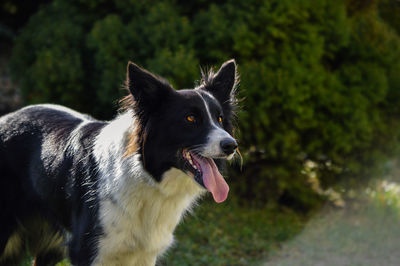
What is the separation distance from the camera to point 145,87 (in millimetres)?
3568

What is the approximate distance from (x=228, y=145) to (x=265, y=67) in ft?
10.4

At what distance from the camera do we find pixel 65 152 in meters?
3.89

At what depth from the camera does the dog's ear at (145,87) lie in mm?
3508

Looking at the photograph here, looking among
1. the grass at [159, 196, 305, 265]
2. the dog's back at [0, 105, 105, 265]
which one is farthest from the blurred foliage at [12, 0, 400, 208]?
the dog's back at [0, 105, 105, 265]

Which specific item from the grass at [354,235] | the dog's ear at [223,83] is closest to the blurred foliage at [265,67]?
the grass at [354,235]

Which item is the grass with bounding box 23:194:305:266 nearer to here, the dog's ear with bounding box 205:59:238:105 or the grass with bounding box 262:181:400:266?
the grass with bounding box 262:181:400:266

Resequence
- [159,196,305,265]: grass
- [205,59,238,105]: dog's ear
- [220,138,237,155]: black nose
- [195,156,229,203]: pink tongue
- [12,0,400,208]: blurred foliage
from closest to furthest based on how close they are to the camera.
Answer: [220,138,237,155]: black nose, [195,156,229,203]: pink tongue, [205,59,238,105]: dog's ear, [159,196,305,265]: grass, [12,0,400,208]: blurred foliage

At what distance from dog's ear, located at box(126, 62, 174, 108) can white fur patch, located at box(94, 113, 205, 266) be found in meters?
A: 0.20

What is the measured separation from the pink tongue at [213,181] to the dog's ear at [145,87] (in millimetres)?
474

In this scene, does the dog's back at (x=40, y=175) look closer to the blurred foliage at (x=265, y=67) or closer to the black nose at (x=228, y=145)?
the black nose at (x=228, y=145)

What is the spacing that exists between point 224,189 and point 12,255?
6.18 ft

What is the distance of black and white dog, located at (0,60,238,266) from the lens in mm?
3508

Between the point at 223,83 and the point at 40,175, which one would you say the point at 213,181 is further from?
the point at 40,175

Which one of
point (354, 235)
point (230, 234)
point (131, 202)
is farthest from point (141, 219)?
point (354, 235)
